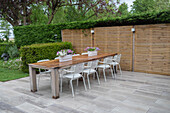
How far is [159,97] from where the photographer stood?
375 centimetres

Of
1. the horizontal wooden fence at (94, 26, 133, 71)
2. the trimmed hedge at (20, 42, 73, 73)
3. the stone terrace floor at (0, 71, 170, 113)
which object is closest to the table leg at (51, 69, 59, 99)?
the stone terrace floor at (0, 71, 170, 113)

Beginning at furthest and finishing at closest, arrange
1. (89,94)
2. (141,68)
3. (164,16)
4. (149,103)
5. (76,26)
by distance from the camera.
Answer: (76,26), (141,68), (164,16), (89,94), (149,103)

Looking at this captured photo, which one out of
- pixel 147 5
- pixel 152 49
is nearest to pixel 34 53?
pixel 152 49

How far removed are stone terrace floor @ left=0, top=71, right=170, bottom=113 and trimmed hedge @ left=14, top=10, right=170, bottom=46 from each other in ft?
8.47

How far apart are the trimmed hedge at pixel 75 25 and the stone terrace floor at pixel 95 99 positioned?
2582 millimetres

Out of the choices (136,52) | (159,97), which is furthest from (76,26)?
(159,97)

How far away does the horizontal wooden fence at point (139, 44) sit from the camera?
5965 mm

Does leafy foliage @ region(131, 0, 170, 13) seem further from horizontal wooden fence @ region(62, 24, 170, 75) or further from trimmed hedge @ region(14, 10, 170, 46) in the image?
horizontal wooden fence @ region(62, 24, 170, 75)

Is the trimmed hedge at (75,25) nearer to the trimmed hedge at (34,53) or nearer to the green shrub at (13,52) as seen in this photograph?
the green shrub at (13,52)

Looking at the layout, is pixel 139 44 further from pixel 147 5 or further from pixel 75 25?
pixel 147 5

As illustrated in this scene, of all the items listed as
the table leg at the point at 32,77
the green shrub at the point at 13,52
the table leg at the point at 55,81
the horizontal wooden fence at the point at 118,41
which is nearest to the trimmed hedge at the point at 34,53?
the table leg at the point at 32,77

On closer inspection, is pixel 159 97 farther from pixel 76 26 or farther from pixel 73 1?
pixel 73 1

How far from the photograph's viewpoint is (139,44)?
6.46 m

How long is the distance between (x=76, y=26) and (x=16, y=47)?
5217 mm
